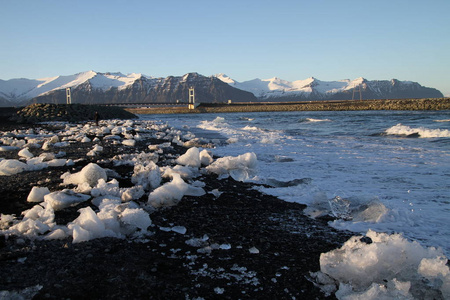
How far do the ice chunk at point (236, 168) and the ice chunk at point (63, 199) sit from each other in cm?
229

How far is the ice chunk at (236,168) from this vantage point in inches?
195

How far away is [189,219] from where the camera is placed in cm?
292

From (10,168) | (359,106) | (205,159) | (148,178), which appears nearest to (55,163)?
(10,168)

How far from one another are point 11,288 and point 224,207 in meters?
2.10

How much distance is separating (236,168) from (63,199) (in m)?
2.79

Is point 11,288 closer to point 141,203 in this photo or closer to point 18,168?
point 141,203

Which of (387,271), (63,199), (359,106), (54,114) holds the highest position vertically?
(359,106)

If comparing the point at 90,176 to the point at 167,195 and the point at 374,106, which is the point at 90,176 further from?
the point at 374,106

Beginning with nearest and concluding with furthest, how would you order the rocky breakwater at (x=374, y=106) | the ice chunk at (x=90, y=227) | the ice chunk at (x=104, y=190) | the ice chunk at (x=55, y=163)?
the ice chunk at (x=90, y=227) → the ice chunk at (x=104, y=190) → the ice chunk at (x=55, y=163) → the rocky breakwater at (x=374, y=106)

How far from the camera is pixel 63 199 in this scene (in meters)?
3.01

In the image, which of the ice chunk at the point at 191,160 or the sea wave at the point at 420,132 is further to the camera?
the sea wave at the point at 420,132

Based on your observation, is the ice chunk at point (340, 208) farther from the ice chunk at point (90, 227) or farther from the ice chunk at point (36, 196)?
the ice chunk at point (36, 196)

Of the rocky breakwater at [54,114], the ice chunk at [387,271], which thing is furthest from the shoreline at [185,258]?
the rocky breakwater at [54,114]

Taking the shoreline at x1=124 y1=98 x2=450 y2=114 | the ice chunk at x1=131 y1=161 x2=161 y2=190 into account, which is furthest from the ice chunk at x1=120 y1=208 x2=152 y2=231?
the shoreline at x1=124 y1=98 x2=450 y2=114
